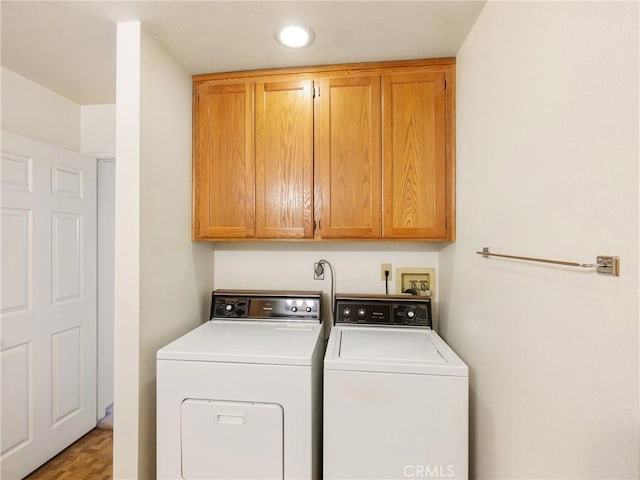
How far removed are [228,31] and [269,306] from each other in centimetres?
147

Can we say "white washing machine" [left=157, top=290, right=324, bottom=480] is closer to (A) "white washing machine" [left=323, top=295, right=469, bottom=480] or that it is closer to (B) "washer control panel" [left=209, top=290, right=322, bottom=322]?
(A) "white washing machine" [left=323, top=295, right=469, bottom=480]

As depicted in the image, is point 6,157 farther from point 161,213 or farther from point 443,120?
point 443,120

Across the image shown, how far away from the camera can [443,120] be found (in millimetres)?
1647

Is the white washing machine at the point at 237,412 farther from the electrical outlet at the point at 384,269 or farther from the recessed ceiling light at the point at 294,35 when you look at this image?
the recessed ceiling light at the point at 294,35

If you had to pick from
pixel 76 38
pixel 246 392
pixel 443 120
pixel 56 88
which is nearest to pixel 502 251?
pixel 443 120

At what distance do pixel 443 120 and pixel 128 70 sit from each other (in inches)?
60.9

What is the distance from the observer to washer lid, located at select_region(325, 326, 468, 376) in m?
1.25

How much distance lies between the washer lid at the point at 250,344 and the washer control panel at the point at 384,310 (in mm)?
194

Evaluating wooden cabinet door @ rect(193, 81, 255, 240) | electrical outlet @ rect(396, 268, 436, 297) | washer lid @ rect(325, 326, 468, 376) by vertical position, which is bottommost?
washer lid @ rect(325, 326, 468, 376)

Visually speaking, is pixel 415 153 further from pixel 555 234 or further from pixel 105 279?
pixel 105 279

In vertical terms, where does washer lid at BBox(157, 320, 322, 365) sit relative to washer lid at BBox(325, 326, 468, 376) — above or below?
above

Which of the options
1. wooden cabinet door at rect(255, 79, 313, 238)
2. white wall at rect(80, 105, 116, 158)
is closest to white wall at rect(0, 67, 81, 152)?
white wall at rect(80, 105, 116, 158)

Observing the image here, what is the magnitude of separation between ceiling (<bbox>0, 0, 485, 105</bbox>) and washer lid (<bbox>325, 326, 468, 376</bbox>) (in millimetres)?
1474

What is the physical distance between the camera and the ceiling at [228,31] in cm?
129
